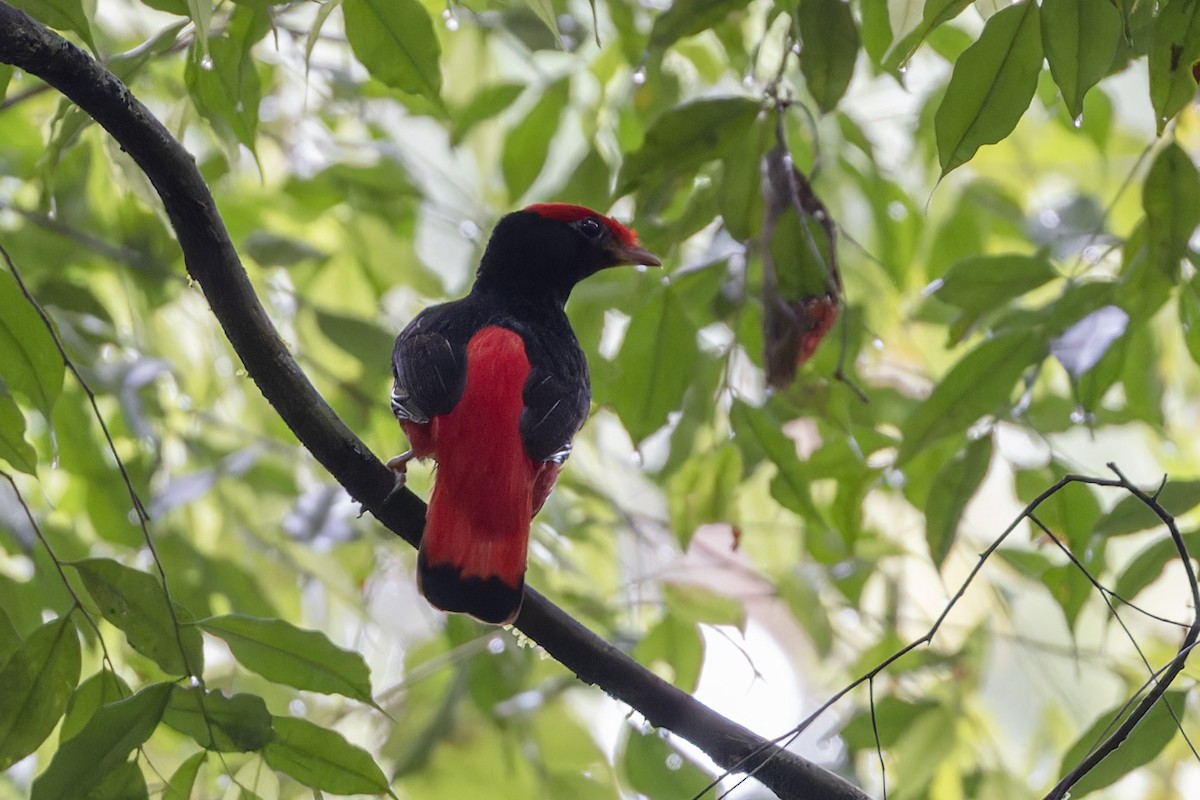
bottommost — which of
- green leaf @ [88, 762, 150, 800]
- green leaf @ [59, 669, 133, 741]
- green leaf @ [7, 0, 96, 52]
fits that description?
green leaf @ [88, 762, 150, 800]

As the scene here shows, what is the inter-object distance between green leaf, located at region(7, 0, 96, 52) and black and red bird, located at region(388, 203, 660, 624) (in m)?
0.89

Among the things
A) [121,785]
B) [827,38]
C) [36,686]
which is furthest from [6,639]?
[827,38]

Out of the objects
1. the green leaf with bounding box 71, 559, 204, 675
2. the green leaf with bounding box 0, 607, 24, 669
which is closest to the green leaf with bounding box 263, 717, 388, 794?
the green leaf with bounding box 71, 559, 204, 675

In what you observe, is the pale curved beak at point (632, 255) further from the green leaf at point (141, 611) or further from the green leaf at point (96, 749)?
the green leaf at point (96, 749)

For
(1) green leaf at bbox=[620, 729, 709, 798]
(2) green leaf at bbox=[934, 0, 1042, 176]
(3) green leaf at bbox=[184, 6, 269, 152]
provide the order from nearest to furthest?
(2) green leaf at bbox=[934, 0, 1042, 176], (3) green leaf at bbox=[184, 6, 269, 152], (1) green leaf at bbox=[620, 729, 709, 798]

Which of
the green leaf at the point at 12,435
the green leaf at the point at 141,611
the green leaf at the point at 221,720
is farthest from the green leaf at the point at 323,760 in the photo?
the green leaf at the point at 12,435

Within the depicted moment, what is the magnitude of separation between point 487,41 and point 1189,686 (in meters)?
2.54

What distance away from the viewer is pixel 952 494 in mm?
2395

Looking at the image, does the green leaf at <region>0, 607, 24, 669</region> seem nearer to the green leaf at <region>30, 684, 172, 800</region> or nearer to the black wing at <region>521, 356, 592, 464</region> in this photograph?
the green leaf at <region>30, 684, 172, 800</region>

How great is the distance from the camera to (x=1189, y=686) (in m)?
2.21

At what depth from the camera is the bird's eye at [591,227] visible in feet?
10.6

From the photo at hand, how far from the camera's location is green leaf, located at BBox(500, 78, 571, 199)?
307cm

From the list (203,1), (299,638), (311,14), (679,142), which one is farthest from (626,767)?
(311,14)

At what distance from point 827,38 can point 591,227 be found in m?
1.26
